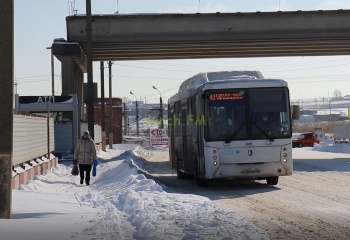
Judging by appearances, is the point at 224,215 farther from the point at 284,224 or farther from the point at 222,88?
the point at 222,88

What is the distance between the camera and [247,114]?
62.9ft

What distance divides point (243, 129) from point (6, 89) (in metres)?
9.15

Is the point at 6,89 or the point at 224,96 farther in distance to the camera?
the point at 224,96

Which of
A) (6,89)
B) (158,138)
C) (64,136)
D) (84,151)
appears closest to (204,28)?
(64,136)

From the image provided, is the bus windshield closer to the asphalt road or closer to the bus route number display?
the bus route number display

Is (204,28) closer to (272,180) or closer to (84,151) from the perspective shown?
(84,151)

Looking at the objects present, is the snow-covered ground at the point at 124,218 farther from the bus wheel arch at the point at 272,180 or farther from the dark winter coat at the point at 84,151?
the bus wheel arch at the point at 272,180

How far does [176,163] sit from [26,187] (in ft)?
25.5

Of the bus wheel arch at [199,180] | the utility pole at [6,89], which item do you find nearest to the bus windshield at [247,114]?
the bus wheel arch at [199,180]

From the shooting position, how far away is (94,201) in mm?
15000

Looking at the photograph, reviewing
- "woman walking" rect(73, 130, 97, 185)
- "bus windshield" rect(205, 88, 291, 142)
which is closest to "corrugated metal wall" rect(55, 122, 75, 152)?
"woman walking" rect(73, 130, 97, 185)

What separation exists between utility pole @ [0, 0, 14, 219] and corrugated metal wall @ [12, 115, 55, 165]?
710cm

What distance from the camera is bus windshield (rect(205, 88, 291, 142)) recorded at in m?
19.0

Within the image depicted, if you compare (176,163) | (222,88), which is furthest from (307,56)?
(222,88)
